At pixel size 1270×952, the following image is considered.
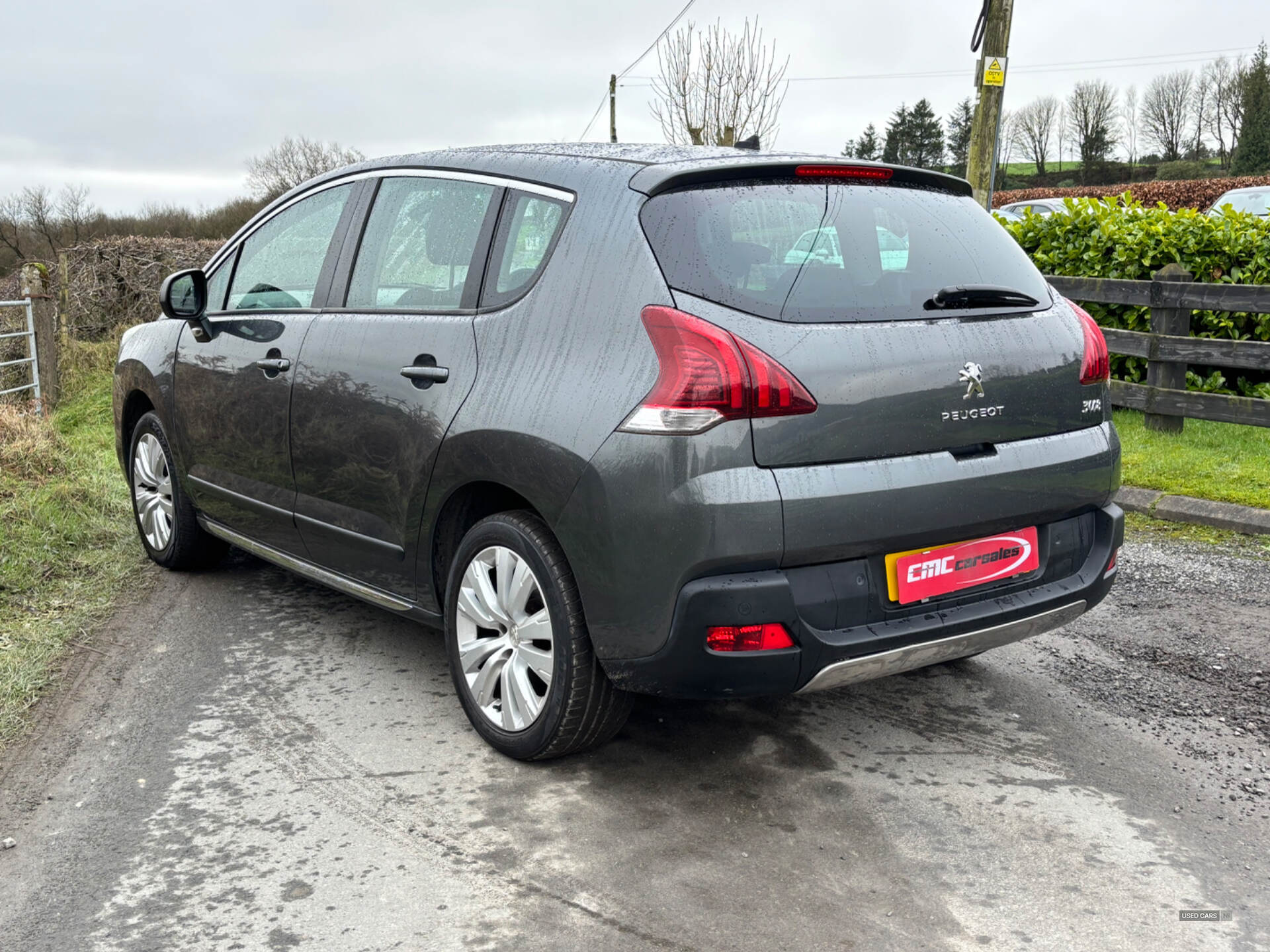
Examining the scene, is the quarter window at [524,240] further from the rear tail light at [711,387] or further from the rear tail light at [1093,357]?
the rear tail light at [1093,357]

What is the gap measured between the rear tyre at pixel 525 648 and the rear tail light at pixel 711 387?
542 mm

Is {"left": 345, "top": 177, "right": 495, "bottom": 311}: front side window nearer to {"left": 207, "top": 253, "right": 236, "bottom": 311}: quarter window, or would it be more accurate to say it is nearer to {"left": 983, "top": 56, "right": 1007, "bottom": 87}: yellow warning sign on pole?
{"left": 207, "top": 253, "right": 236, "bottom": 311}: quarter window

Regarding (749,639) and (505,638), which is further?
(505,638)

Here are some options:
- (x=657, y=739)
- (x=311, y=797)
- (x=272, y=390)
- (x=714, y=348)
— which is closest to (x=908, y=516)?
(x=714, y=348)

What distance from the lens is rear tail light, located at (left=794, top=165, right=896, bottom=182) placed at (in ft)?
11.0

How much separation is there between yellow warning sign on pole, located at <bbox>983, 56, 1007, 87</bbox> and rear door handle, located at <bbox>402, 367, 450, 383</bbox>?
24.7 feet

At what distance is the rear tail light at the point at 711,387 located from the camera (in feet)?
9.34

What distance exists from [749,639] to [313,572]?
82.5 inches

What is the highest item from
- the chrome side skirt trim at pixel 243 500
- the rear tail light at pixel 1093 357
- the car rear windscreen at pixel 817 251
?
the car rear windscreen at pixel 817 251

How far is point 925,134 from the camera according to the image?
71.9 meters

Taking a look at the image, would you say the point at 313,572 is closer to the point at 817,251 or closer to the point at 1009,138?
the point at 817,251

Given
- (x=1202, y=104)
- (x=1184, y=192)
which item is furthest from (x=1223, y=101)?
(x=1184, y=192)

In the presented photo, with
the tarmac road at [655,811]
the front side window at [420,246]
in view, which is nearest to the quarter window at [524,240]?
the front side window at [420,246]

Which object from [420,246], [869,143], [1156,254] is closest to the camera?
[420,246]
